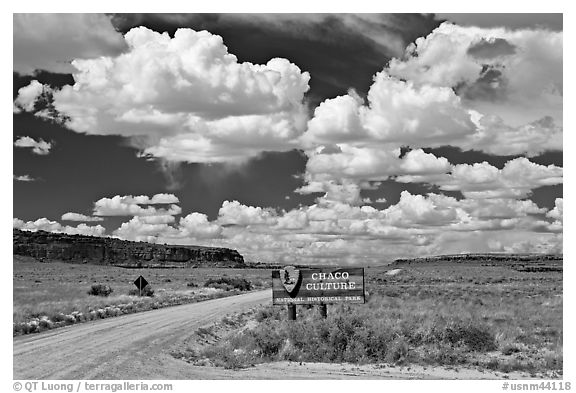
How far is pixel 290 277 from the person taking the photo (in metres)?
21.4

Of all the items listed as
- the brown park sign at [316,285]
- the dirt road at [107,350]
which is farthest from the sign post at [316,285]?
the dirt road at [107,350]

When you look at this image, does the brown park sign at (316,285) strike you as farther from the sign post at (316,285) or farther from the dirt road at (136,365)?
the dirt road at (136,365)

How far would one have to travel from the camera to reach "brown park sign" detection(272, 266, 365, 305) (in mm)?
20984

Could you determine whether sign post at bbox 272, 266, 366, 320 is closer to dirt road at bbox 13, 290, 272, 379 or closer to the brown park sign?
the brown park sign

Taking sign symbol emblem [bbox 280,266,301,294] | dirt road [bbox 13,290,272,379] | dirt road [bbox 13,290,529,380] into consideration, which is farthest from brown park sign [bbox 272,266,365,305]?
dirt road [bbox 13,290,272,379]

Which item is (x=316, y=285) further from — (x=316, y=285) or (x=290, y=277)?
(x=290, y=277)

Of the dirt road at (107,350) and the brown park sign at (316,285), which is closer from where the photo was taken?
the dirt road at (107,350)

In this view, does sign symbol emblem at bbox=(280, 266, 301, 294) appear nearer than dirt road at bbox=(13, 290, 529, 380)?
No

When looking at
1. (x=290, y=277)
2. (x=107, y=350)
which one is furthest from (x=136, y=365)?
(x=290, y=277)

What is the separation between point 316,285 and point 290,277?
40.8 inches

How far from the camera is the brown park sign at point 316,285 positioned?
68.8ft

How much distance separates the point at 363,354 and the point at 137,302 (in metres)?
24.5

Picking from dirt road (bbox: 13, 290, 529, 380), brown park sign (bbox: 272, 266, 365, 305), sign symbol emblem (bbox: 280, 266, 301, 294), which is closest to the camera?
dirt road (bbox: 13, 290, 529, 380)
